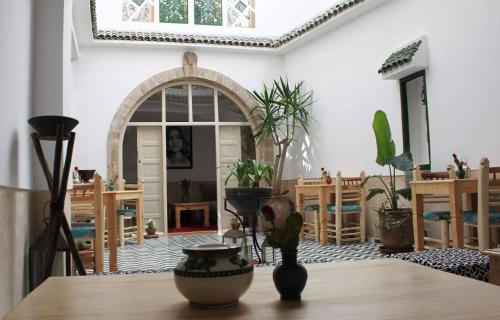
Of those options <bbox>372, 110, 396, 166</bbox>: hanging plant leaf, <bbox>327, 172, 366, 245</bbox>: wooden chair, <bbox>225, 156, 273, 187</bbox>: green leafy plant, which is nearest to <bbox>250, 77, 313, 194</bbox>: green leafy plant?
<bbox>225, 156, 273, 187</bbox>: green leafy plant

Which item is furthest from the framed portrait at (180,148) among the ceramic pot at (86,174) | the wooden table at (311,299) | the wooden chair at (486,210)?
the wooden table at (311,299)

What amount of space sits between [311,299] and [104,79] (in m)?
8.10

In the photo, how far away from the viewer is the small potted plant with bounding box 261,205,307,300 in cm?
127

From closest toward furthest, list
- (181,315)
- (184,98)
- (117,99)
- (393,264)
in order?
(181,315) → (393,264) → (117,99) → (184,98)

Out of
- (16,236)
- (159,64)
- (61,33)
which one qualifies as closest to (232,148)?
(159,64)

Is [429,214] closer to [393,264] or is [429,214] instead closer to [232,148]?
[393,264]

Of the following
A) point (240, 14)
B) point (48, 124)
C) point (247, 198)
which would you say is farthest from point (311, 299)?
point (240, 14)

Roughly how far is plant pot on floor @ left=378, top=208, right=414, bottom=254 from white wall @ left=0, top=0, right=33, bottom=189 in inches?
159

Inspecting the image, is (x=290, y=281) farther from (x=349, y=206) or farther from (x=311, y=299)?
(x=349, y=206)

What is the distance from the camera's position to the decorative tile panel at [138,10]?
9.27 m

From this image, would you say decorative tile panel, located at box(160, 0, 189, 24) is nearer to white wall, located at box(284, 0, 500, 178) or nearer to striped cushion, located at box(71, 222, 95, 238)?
white wall, located at box(284, 0, 500, 178)

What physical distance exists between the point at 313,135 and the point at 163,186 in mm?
2959

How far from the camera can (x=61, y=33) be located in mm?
3807

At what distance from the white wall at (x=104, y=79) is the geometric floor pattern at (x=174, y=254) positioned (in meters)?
2.02
